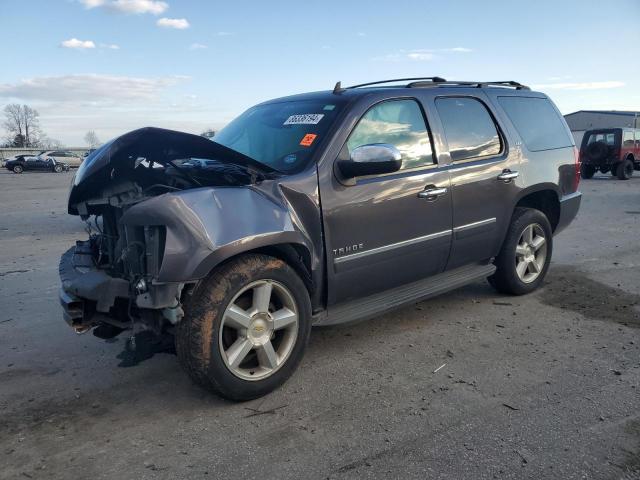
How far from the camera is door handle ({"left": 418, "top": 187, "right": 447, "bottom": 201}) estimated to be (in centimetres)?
386

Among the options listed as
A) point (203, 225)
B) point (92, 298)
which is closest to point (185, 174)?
point (203, 225)

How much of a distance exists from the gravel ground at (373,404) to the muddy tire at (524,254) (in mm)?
204

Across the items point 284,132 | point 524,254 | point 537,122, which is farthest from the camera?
point 537,122

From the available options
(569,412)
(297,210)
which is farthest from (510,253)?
(297,210)

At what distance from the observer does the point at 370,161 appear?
335 centimetres

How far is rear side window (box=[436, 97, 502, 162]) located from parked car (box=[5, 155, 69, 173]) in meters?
41.2

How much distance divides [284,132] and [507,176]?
2.05 m

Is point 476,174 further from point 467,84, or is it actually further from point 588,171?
point 588,171

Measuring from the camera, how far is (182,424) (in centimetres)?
289

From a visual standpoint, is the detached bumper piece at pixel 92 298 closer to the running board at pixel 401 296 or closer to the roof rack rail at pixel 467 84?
the running board at pixel 401 296

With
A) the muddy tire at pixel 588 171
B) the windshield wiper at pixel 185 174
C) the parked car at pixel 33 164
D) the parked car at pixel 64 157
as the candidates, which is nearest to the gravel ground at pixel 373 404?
the windshield wiper at pixel 185 174

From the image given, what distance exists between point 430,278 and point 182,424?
89.0 inches

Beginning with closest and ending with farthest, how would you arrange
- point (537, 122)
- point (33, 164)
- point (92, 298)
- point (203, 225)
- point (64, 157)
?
point (203, 225) < point (92, 298) < point (537, 122) < point (33, 164) < point (64, 157)

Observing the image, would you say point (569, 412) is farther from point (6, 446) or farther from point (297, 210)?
point (6, 446)
